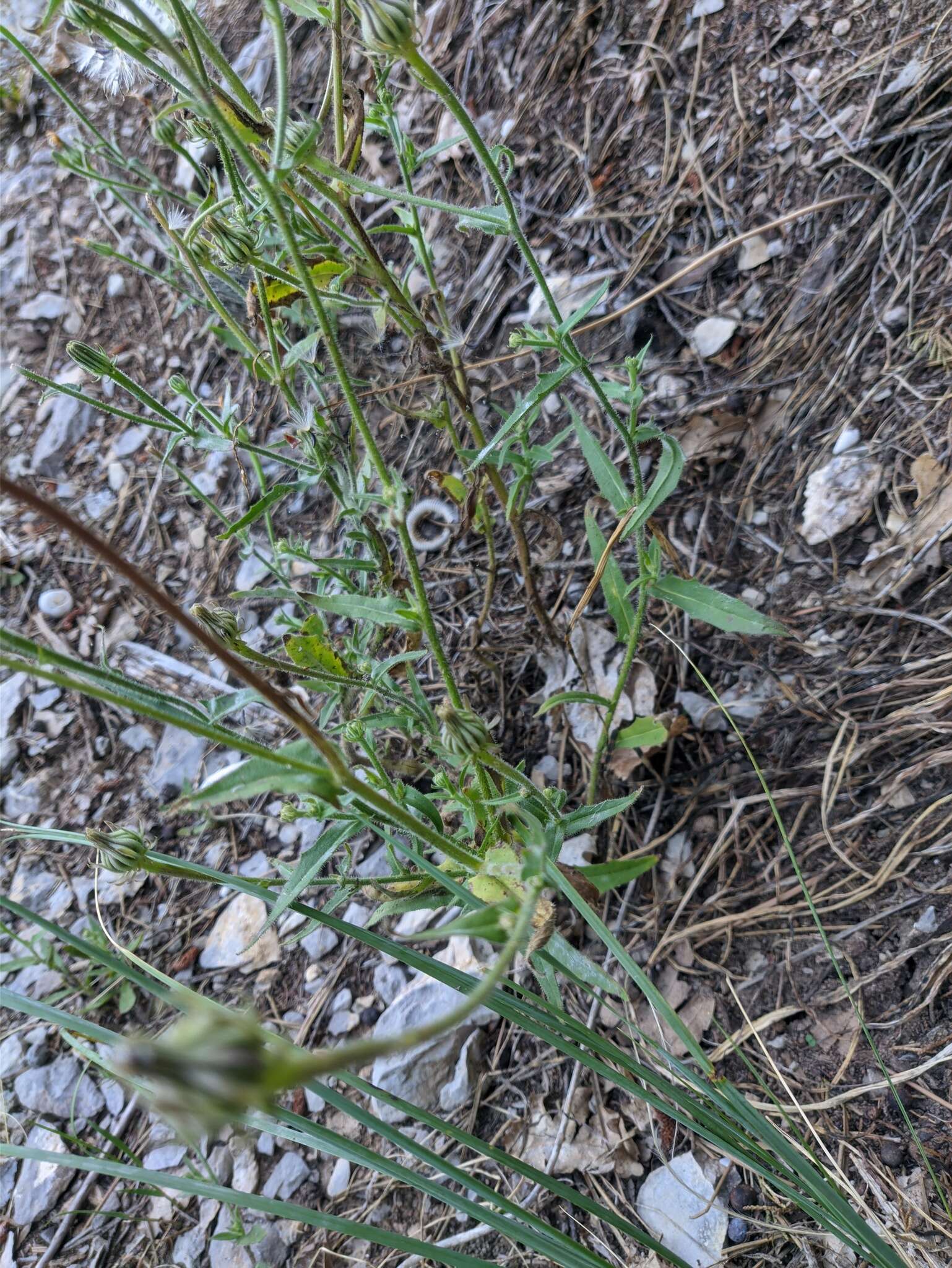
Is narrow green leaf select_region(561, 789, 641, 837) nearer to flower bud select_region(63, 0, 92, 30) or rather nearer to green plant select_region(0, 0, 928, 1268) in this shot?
green plant select_region(0, 0, 928, 1268)

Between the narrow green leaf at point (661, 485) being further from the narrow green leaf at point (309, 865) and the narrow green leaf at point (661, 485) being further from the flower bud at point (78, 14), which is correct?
the flower bud at point (78, 14)

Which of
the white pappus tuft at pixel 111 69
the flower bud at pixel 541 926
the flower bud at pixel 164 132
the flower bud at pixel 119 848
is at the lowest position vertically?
the flower bud at pixel 541 926

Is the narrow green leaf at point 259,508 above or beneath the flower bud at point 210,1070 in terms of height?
beneath

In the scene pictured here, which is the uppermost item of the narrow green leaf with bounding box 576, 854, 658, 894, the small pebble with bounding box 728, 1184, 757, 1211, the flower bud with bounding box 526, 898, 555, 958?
the flower bud with bounding box 526, 898, 555, 958

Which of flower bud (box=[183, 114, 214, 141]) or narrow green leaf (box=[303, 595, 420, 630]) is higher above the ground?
flower bud (box=[183, 114, 214, 141])

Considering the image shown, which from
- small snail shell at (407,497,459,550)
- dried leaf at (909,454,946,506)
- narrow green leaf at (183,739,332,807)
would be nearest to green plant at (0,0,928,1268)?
narrow green leaf at (183,739,332,807)

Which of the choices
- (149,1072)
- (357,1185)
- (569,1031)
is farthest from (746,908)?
(149,1072)

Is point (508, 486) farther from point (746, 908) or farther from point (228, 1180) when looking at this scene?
point (228, 1180)

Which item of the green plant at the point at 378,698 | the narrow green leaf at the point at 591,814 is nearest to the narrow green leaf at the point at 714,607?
the green plant at the point at 378,698
